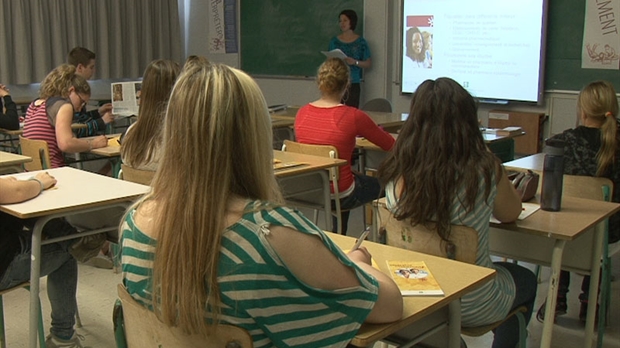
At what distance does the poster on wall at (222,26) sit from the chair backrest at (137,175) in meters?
6.60

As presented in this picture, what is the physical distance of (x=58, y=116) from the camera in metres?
4.16

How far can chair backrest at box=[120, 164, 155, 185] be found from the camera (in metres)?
3.09

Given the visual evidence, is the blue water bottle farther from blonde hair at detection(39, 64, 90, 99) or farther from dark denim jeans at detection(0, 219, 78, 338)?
blonde hair at detection(39, 64, 90, 99)

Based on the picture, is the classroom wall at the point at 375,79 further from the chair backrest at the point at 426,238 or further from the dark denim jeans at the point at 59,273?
the dark denim jeans at the point at 59,273

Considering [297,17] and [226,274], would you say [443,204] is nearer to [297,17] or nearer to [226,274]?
[226,274]

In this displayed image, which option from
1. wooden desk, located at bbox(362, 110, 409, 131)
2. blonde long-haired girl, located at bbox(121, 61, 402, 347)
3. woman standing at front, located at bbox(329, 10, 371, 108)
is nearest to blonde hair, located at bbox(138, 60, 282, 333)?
blonde long-haired girl, located at bbox(121, 61, 402, 347)

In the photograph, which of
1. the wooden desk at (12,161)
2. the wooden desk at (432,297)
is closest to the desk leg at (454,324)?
the wooden desk at (432,297)

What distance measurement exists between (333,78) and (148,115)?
1.26 metres

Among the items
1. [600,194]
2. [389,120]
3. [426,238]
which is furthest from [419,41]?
[426,238]

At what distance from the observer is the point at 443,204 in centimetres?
214

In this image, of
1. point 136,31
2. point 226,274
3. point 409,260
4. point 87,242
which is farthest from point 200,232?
point 136,31

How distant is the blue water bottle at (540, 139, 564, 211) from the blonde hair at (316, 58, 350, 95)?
1.71 m

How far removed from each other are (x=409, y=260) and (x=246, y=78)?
83 cm

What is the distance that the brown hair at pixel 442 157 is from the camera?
2.13m
